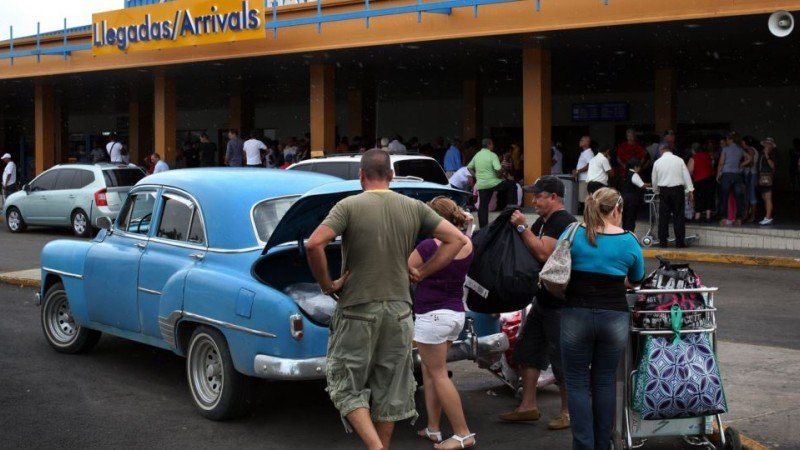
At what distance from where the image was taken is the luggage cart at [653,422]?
6027 millimetres

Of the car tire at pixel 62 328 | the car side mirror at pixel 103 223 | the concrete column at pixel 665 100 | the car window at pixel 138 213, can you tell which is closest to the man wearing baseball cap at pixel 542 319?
the car window at pixel 138 213

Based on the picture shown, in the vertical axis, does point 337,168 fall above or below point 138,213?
above

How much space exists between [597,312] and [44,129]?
2827cm

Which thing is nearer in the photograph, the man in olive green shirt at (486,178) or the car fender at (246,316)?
the car fender at (246,316)

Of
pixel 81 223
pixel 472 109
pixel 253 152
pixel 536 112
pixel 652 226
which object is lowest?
pixel 652 226

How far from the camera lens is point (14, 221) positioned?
76.8 feet

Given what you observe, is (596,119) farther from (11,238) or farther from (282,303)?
(282,303)

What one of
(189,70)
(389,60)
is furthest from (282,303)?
(189,70)

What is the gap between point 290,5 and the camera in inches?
850

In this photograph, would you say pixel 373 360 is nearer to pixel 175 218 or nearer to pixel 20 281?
pixel 175 218

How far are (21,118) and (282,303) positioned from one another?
4937 cm

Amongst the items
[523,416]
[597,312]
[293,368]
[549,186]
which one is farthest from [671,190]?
[293,368]

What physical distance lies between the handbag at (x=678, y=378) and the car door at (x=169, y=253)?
3.40 meters

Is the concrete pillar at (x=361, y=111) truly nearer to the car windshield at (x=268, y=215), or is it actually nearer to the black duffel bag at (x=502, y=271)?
the car windshield at (x=268, y=215)
